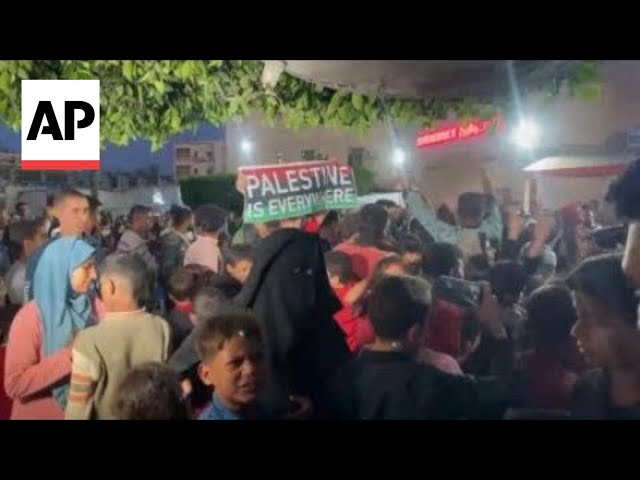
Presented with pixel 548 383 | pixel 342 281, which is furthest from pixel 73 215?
pixel 548 383

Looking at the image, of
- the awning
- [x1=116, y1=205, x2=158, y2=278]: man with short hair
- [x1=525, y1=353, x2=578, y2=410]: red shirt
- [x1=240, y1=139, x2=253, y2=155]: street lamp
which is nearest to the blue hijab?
[x1=116, y1=205, x2=158, y2=278]: man with short hair

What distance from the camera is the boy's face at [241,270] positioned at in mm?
5301

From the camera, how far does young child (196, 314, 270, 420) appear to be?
504cm

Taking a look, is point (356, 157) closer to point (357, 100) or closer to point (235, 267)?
point (357, 100)

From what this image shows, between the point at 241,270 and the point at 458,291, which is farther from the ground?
the point at 241,270

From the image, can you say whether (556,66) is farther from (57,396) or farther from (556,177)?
(57,396)

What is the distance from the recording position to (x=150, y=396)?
5.13m

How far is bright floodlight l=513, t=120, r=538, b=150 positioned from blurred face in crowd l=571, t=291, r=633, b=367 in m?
1.02

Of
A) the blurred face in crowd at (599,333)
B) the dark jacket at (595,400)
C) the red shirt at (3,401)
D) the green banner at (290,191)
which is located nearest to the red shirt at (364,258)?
the green banner at (290,191)

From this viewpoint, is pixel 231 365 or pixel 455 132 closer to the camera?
pixel 231 365

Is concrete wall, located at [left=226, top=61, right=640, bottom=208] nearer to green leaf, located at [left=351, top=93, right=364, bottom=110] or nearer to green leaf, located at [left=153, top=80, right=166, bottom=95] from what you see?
green leaf, located at [left=351, top=93, right=364, bottom=110]

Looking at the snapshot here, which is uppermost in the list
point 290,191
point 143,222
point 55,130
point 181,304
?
point 55,130

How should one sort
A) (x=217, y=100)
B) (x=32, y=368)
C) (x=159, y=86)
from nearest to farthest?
1. (x=32, y=368)
2. (x=159, y=86)
3. (x=217, y=100)

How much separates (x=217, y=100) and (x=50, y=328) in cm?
172
